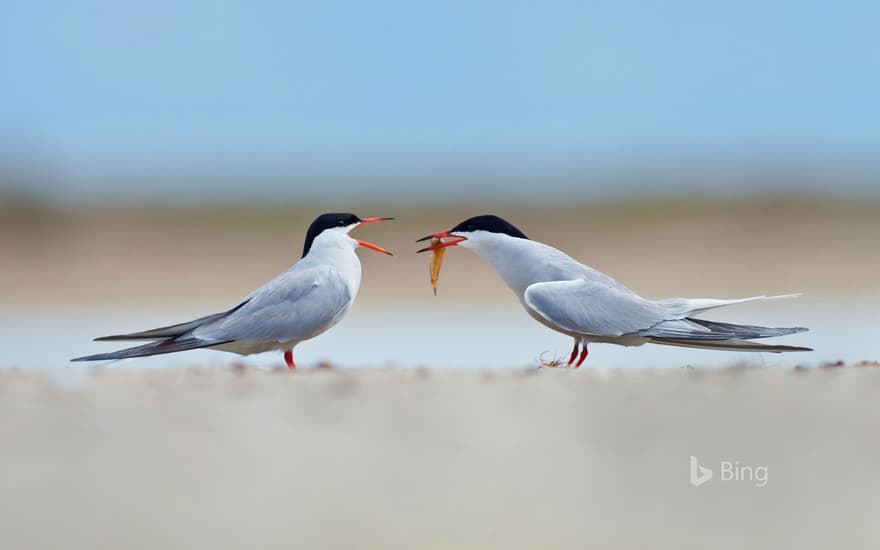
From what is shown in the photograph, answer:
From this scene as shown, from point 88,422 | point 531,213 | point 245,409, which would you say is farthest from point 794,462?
point 531,213

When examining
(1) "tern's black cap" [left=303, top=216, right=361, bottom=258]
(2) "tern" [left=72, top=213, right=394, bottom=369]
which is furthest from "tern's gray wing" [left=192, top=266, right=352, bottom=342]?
(1) "tern's black cap" [left=303, top=216, right=361, bottom=258]

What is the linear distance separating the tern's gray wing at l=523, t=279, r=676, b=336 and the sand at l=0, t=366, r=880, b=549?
28.2 inches

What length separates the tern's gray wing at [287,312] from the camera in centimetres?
615

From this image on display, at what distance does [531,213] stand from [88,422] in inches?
732

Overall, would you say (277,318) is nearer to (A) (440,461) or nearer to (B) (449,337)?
(A) (440,461)

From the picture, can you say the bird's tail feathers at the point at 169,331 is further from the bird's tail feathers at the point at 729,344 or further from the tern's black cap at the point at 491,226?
the bird's tail feathers at the point at 729,344

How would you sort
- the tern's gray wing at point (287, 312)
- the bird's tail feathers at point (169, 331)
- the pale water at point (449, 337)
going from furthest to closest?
the pale water at point (449, 337) → the tern's gray wing at point (287, 312) → the bird's tail feathers at point (169, 331)

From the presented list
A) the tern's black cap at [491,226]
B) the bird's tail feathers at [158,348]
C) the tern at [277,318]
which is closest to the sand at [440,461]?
the bird's tail feathers at [158,348]

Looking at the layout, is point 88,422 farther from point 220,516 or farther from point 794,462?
point 794,462

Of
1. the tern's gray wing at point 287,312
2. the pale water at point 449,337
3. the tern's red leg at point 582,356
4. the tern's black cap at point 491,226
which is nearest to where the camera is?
the tern's gray wing at point 287,312

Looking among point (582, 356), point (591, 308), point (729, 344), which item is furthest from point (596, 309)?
point (729, 344)

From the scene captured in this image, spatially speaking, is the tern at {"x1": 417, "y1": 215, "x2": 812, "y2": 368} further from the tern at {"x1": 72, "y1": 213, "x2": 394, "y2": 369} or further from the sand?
the tern at {"x1": 72, "y1": 213, "x2": 394, "y2": 369}

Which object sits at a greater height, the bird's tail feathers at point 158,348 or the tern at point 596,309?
the tern at point 596,309

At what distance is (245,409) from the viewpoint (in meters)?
4.88
